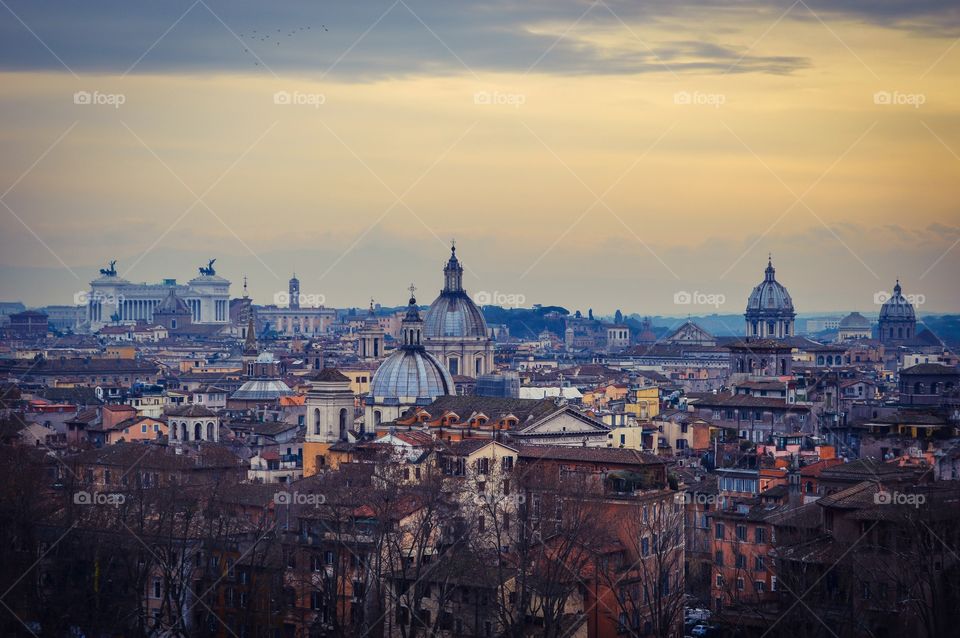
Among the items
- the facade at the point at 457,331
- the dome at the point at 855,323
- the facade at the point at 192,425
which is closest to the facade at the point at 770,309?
the facade at the point at 457,331

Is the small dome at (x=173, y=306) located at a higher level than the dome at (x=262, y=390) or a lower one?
higher

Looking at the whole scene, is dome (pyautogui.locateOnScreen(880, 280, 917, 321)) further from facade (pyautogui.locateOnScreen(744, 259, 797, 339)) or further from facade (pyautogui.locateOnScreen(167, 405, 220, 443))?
facade (pyautogui.locateOnScreen(167, 405, 220, 443))

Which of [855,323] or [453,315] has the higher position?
[855,323]

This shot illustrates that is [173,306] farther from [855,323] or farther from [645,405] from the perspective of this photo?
[645,405]

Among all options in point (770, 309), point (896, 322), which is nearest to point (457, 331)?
point (770, 309)

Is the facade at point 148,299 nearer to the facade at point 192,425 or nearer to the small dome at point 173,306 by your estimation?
the small dome at point 173,306

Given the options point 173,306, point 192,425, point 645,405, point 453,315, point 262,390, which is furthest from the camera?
point 173,306

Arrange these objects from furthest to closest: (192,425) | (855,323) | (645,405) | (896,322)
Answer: (855,323)
(896,322)
(645,405)
(192,425)
